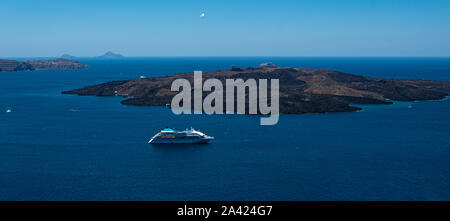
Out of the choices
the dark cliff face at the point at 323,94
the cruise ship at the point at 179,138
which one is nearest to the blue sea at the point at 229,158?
the cruise ship at the point at 179,138

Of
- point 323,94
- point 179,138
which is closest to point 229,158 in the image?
point 179,138

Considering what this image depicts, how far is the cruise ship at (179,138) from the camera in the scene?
96.0 m

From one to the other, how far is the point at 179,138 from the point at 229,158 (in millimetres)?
19408

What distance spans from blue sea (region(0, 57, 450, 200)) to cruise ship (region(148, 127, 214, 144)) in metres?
2.22

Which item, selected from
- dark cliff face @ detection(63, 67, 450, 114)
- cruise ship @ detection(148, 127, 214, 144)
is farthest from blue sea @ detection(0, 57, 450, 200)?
dark cliff face @ detection(63, 67, 450, 114)

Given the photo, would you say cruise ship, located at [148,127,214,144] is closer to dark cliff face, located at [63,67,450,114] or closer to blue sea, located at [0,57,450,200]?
blue sea, located at [0,57,450,200]

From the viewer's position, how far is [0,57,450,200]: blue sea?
62.7 metres

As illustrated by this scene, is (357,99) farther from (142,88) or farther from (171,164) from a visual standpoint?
(171,164)

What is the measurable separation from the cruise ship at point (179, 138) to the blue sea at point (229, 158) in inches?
87.6

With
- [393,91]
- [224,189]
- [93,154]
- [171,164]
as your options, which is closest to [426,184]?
[224,189]

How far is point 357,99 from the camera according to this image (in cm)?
16862

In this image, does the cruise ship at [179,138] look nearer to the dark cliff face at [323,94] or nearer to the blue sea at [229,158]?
the blue sea at [229,158]

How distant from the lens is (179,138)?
97.8m

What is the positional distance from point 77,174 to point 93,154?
45.1 feet
